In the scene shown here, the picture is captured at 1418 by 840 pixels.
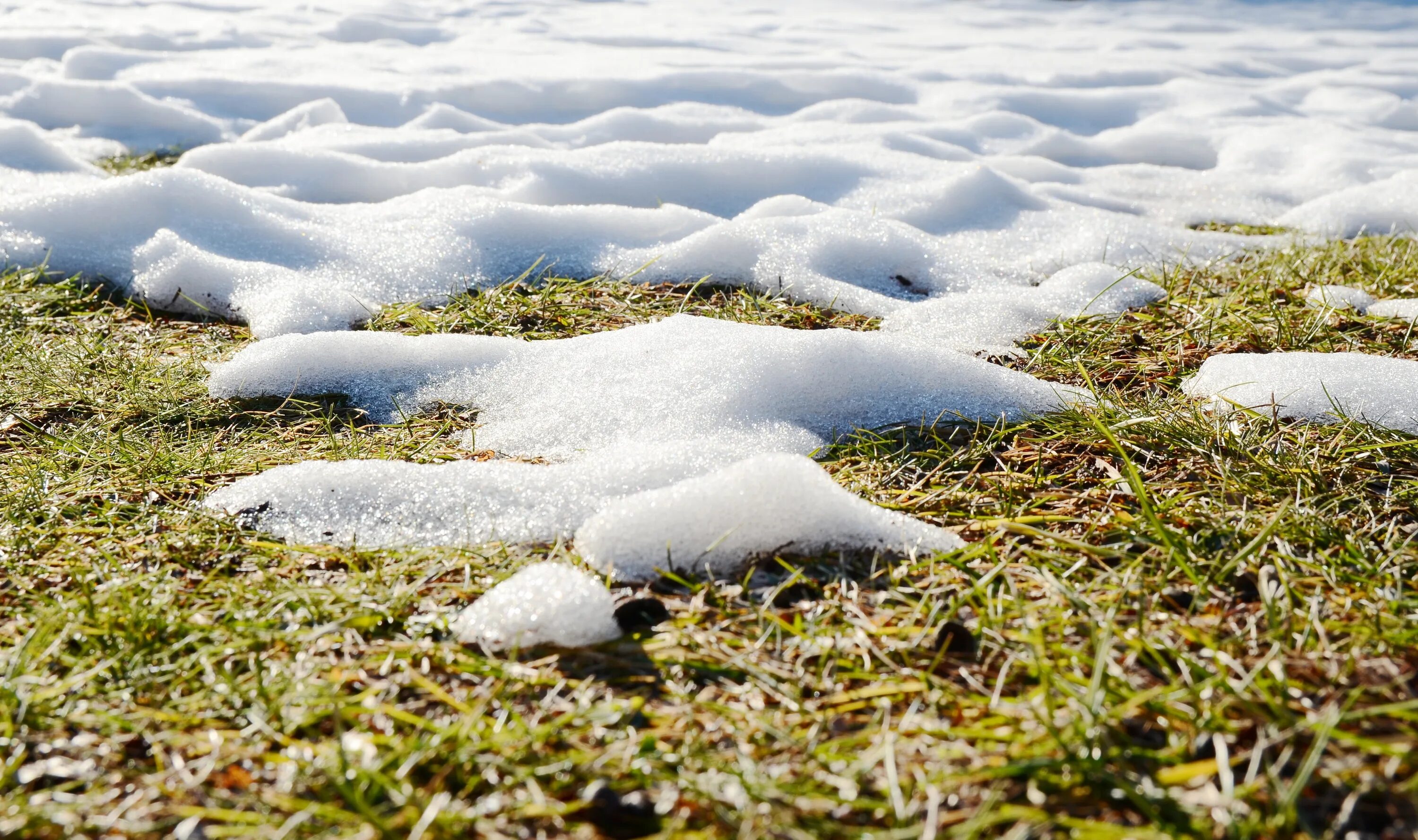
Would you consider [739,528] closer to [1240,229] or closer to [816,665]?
[816,665]

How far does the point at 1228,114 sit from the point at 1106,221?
2525 millimetres

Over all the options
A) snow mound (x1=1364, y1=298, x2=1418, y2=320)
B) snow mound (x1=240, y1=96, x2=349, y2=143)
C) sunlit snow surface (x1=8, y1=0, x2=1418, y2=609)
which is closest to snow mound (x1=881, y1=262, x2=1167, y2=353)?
sunlit snow surface (x1=8, y1=0, x2=1418, y2=609)

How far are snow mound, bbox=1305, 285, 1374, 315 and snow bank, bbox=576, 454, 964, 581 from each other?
1432mm

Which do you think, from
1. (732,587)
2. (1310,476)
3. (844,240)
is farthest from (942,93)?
(732,587)

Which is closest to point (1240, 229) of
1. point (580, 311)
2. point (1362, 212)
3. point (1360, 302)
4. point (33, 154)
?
point (1362, 212)

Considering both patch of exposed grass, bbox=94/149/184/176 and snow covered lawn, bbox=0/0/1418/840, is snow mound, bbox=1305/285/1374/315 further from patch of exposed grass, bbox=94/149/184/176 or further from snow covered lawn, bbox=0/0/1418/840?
patch of exposed grass, bbox=94/149/184/176

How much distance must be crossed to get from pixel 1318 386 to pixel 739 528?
42.9 inches

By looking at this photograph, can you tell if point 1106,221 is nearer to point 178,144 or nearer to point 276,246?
point 276,246

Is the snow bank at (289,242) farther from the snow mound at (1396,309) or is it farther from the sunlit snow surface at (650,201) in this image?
the snow mound at (1396,309)

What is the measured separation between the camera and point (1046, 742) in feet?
3.08

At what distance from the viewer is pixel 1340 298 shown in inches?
87.7

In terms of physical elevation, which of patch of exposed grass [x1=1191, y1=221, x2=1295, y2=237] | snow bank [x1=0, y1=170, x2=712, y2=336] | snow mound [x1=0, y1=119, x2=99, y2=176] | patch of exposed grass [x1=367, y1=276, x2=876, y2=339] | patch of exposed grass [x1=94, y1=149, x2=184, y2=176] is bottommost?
patch of exposed grass [x1=1191, y1=221, x2=1295, y2=237]

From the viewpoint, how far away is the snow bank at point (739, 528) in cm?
129

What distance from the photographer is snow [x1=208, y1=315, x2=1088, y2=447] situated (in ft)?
5.45
